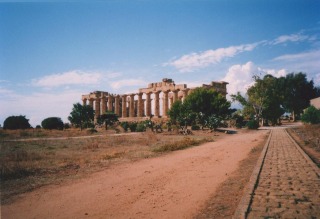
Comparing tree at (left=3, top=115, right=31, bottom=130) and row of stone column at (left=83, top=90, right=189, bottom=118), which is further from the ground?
row of stone column at (left=83, top=90, right=189, bottom=118)

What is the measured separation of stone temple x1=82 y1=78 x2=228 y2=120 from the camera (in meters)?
57.2

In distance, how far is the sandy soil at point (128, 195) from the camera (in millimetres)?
5582

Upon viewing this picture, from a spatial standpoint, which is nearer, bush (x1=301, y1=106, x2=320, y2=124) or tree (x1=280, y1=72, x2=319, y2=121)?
bush (x1=301, y1=106, x2=320, y2=124)

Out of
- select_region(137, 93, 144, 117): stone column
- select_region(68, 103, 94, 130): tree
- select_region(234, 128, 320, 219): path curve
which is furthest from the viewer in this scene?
select_region(137, 93, 144, 117): stone column

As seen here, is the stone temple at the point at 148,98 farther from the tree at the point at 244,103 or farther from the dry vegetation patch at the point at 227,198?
the dry vegetation patch at the point at 227,198

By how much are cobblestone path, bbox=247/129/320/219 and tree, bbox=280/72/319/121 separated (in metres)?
66.9

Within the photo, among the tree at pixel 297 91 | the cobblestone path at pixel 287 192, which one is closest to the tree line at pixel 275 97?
the tree at pixel 297 91

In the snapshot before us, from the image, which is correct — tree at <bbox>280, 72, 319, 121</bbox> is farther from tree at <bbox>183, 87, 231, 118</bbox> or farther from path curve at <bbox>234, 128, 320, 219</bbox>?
path curve at <bbox>234, 128, 320, 219</bbox>

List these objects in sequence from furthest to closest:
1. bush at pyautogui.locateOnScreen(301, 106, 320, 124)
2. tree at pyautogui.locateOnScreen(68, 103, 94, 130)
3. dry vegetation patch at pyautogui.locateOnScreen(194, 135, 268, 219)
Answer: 1. tree at pyautogui.locateOnScreen(68, 103, 94, 130)
2. bush at pyautogui.locateOnScreen(301, 106, 320, 124)
3. dry vegetation patch at pyautogui.locateOnScreen(194, 135, 268, 219)

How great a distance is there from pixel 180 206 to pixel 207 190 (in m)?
1.47

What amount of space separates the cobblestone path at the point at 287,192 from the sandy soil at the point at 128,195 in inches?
47.9

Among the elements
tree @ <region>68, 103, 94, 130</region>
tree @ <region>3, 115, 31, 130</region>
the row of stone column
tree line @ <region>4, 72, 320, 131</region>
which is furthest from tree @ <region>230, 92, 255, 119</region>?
tree @ <region>3, 115, 31, 130</region>

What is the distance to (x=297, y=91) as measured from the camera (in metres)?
70.2

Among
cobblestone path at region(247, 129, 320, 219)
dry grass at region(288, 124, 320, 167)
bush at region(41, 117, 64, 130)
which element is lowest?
cobblestone path at region(247, 129, 320, 219)
